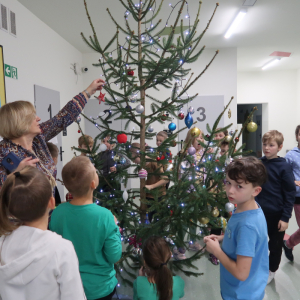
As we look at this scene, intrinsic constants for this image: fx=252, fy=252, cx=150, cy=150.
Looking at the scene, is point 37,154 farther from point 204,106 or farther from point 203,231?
point 204,106

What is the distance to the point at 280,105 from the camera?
30.1 ft

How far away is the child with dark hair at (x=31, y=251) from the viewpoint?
0.85 metres

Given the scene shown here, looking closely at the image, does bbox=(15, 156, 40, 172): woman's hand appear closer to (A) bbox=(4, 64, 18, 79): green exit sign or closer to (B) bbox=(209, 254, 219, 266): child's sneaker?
(B) bbox=(209, 254, 219, 266): child's sneaker

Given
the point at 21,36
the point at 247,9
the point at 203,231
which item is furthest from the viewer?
the point at 247,9

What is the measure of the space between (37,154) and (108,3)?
3131 mm

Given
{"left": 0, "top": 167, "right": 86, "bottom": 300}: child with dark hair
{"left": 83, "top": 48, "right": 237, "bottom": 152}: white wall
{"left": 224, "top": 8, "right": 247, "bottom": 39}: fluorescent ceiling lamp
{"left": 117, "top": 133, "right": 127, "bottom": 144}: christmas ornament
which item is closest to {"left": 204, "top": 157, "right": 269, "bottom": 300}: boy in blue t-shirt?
{"left": 0, "top": 167, "right": 86, "bottom": 300}: child with dark hair

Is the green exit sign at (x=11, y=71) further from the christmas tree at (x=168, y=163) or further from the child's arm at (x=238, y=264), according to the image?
the child's arm at (x=238, y=264)

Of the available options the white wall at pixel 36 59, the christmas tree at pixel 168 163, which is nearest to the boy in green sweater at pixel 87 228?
the christmas tree at pixel 168 163

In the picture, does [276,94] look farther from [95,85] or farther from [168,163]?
[95,85]

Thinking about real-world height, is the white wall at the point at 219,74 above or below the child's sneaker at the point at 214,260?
above

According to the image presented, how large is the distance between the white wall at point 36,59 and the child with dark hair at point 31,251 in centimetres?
297

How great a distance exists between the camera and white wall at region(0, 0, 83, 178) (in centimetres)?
350

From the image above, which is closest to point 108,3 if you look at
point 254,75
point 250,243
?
point 250,243

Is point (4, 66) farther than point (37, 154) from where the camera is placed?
Yes
